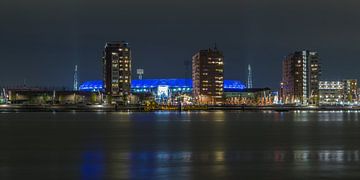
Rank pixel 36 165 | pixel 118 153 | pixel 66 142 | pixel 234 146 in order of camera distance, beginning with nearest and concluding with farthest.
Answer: pixel 36 165, pixel 118 153, pixel 234 146, pixel 66 142

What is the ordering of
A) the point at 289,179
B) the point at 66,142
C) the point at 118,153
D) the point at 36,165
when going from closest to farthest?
the point at 289,179, the point at 36,165, the point at 118,153, the point at 66,142

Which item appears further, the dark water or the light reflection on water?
the light reflection on water

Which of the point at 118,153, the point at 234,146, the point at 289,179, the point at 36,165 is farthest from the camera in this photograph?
the point at 234,146

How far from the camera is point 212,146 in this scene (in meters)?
52.8

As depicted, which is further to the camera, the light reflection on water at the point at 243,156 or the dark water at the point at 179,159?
the light reflection on water at the point at 243,156

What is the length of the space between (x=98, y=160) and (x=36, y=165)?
4471 millimetres

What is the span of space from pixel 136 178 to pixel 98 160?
8984mm

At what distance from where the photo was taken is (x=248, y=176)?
3281 cm

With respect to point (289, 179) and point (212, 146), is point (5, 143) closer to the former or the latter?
point (212, 146)

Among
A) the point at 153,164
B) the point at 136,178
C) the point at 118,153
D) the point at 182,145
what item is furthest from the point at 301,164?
the point at 182,145

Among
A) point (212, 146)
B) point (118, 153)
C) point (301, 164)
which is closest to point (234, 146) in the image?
point (212, 146)

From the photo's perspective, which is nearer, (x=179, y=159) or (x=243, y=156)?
(x=179, y=159)

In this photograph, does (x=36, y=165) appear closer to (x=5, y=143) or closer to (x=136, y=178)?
(x=136, y=178)

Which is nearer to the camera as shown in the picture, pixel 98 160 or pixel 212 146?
pixel 98 160
